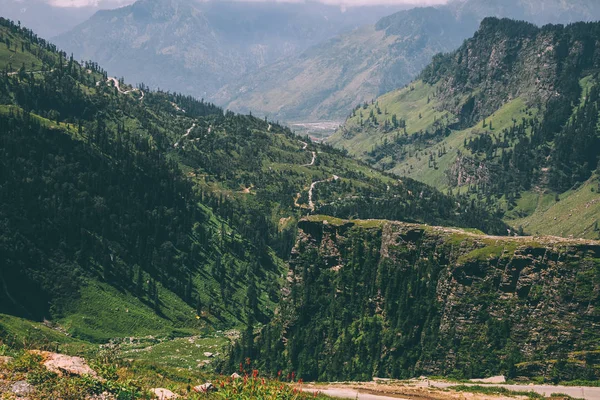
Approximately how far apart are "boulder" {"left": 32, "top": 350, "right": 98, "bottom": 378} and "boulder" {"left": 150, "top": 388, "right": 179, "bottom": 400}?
546 cm

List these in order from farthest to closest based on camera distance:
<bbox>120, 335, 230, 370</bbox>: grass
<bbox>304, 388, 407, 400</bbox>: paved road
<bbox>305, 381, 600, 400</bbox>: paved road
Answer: <bbox>120, 335, 230, 370</bbox>: grass
<bbox>305, 381, 600, 400</bbox>: paved road
<bbox>304, 388, 407, 400</bbox>: paved road

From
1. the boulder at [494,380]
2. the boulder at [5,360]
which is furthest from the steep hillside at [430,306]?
the boulder at [5,360]

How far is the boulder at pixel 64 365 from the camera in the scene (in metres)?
54.3

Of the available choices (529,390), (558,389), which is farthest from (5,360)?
(558,389)

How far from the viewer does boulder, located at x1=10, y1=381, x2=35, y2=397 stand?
49.9 meters

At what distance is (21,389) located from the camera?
5041cm

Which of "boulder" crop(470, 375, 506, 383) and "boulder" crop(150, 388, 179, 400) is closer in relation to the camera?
"boulder" crop(150, 388, 179, 400)

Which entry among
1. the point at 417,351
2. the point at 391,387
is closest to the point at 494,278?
the point at 417,351

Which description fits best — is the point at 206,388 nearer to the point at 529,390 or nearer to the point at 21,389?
the point at 21,389

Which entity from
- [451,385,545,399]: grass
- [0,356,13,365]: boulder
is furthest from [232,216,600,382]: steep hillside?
[0,356,13,365]: boulder

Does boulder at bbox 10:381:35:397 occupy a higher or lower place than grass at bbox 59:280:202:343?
higher

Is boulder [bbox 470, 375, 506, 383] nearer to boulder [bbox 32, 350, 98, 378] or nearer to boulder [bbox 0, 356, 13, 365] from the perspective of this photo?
boulder [bbox 32, 350, 98, 378]

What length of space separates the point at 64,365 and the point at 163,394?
9.22 m

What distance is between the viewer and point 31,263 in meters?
192
